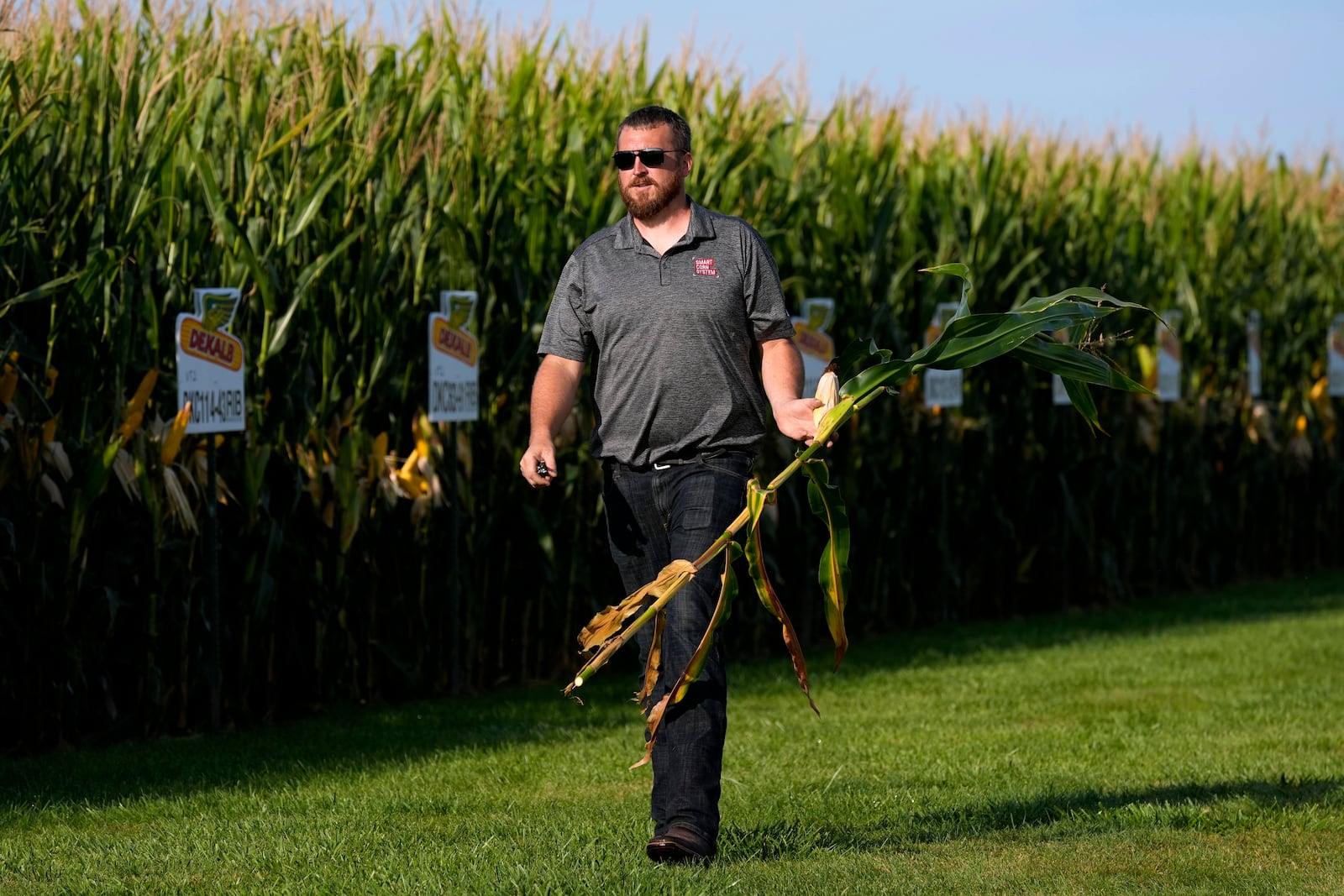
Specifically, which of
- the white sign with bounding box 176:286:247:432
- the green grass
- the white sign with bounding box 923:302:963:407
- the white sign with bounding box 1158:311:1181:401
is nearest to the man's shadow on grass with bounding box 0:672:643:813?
the green grass

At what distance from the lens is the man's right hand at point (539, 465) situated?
5.37 metres

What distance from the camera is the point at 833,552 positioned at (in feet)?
17.0

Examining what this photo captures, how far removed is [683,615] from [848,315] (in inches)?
244

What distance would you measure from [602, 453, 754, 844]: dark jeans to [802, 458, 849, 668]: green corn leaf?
0.92 ft


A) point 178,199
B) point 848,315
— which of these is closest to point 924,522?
point 848,315

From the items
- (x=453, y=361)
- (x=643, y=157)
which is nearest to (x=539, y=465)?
(x=643, y=157)

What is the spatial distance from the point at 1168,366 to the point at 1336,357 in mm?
2484

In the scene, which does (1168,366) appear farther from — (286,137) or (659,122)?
(659,122)

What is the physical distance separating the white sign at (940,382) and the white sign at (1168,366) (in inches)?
84.0

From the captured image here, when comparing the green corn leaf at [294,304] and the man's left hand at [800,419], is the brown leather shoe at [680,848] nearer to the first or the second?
the man's left hand at [800,419]

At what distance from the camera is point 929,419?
38.9 ft

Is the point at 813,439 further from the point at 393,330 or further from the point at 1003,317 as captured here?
the point at 393,330

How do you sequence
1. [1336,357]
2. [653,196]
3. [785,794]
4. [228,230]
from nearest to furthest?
[653,196] < [785,794] < [228,230] < [1336,357]

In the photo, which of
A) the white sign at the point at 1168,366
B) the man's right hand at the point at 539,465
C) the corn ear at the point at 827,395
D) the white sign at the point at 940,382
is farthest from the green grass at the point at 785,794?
the white sign at the point at 1168,366
